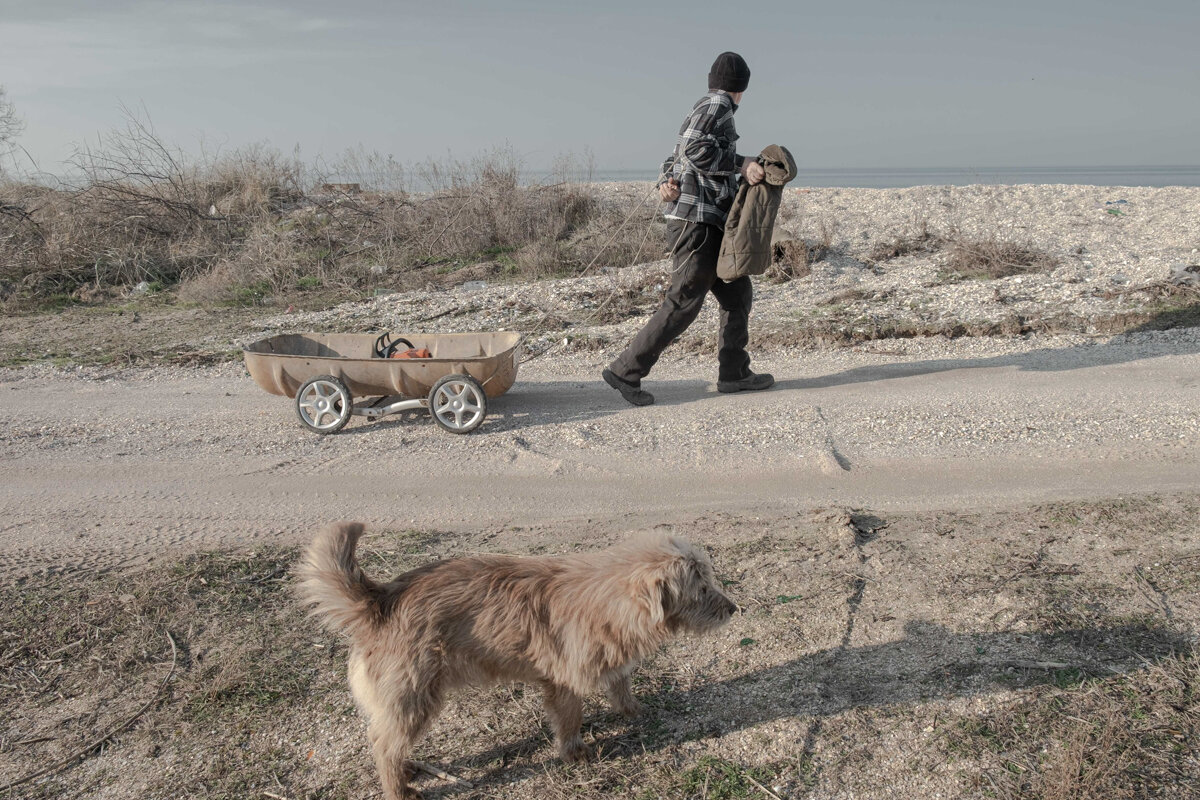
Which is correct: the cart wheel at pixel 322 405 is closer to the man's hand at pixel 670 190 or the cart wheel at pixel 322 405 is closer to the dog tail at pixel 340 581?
the man's hand at pixel 670 190

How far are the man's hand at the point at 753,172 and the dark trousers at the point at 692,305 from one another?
524mm

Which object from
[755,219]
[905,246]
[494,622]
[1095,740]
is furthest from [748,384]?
[905,246]

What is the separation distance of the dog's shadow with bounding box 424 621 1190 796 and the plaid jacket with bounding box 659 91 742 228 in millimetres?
4430

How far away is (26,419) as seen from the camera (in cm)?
813

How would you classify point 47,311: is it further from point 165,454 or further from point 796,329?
point 796,329

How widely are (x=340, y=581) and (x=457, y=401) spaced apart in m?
4.29

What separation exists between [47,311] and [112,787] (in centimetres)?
1289

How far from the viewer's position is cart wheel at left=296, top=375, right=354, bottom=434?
24.2 feet

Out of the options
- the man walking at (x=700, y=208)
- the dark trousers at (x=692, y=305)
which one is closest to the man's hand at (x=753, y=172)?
the man walking at (x=700, y=208)

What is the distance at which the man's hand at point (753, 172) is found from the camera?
718 centimetres

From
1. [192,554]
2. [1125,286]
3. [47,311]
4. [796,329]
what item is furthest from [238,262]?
[1125,286]

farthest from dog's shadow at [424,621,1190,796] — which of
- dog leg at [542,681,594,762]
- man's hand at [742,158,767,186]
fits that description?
man's hand at [742,158,767,186]

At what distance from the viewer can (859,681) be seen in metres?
3.85

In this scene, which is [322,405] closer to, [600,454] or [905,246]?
[600,454]
